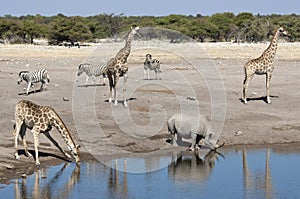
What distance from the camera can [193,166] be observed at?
15086 millimetres

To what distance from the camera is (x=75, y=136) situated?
1775 centimetres

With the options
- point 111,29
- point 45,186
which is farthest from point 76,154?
point 111,29

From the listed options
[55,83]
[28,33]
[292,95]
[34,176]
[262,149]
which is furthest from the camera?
[28,33]

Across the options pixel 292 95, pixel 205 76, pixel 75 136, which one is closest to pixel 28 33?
pixel 205 76

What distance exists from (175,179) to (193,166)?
137cm

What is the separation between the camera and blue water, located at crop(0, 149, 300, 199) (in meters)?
12.4

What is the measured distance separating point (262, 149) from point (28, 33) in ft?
221

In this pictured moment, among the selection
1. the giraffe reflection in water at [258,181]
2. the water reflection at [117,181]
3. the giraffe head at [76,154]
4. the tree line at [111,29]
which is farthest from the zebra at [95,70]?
the tree line at [111,29]

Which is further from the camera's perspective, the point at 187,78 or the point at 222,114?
the point at 187,78

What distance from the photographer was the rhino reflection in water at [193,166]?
14156 millimetres

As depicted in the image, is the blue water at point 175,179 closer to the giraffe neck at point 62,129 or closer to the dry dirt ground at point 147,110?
the giraffe neck at point 62,129

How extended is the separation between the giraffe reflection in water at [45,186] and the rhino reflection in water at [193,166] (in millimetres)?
2098

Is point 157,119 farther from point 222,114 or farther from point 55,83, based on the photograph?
point 55,83

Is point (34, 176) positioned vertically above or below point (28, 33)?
below
